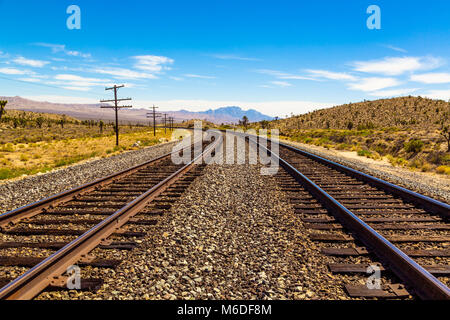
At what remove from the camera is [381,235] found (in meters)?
4.25

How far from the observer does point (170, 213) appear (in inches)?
223

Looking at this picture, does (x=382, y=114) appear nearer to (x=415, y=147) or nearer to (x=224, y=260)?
(x=415, y=147)

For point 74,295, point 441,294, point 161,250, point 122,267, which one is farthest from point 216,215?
point 441,294

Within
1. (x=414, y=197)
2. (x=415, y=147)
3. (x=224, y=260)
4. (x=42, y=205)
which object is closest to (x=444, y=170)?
(x=415, y=147)

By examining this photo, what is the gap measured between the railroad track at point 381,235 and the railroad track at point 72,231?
3.10m

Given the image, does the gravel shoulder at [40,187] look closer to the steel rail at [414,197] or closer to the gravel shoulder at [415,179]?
the steel rail at [414,197]

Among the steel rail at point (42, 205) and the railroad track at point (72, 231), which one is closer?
the railroad track at point (72, 231)

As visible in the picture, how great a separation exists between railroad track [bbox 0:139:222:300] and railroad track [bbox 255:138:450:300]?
3103 millimetres

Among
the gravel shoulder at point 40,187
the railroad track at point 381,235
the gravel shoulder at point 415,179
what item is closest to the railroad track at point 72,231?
the gravel shoulder at point 40,187

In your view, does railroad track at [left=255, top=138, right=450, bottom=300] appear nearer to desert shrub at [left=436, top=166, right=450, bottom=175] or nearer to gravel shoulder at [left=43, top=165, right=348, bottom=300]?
gravel shoulder at [left=43, top=165, right=348, bottom=300]

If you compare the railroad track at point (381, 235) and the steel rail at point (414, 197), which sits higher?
the steel rail at point (414, 197)

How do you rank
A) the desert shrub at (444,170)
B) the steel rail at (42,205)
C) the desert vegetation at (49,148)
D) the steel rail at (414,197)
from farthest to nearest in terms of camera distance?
the desert vegetation at (49,148)
the desert shrub at (444,170)
the steel rail at (414,197)
the steel rail at (42,205)

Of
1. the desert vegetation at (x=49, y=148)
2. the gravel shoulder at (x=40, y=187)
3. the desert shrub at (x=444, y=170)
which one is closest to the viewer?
the gravel shoulder at (x=40, y=187)

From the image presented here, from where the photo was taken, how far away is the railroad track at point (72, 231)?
10.4 ft
